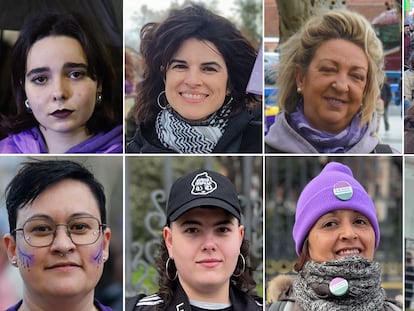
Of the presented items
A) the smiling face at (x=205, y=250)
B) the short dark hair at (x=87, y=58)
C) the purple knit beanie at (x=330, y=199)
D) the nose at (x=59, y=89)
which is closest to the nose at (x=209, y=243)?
the smiling face at (x=205, y=250)

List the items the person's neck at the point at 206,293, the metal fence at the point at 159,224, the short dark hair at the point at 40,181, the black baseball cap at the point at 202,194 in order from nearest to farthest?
the black baseball cap at the point at 202,194 → the person's neck at the point at 206,293 → the short dark hair at the point at 40,181 → the metal fence at the point at 159,224

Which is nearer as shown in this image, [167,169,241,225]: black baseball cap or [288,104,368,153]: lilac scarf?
[167,169,241,225]: black baseball cap

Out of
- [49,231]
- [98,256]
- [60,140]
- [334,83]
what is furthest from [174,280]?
[334,83]

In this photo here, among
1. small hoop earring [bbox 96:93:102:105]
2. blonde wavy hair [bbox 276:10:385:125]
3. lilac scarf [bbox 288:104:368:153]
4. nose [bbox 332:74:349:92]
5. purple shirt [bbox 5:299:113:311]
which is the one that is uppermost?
blonde wavy hair [bbox 276:10:385:125]

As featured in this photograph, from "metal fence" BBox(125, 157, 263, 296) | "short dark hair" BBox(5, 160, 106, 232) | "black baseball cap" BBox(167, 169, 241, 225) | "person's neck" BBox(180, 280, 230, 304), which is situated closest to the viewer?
"black baseball cap" BBox(167, 169, 241, 225)

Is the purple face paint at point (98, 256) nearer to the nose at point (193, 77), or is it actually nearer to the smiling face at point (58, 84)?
the smiling face at point (58, 84)

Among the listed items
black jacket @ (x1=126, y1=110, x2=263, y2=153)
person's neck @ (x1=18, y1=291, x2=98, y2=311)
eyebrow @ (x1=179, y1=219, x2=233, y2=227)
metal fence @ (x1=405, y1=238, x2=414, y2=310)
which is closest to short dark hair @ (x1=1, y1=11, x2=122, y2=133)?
black jacket @ (x1=126, y1=110, x2=263, y2=153)

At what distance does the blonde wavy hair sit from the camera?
3.68m

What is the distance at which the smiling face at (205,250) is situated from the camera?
3.38 metres

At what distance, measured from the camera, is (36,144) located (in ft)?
11.8

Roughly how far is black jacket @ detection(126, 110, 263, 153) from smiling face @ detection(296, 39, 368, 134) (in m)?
0.26

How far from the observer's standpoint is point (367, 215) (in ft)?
11.5

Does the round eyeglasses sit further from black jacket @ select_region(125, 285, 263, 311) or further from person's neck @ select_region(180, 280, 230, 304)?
person's neck @ select_region(180, 280, 230, 304)

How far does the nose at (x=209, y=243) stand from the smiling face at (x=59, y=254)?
50cm
